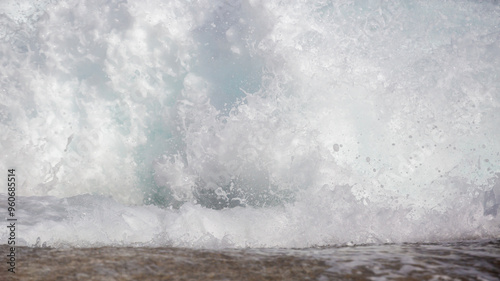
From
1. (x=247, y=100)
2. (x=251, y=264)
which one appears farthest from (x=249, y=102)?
(x=251, y=264)

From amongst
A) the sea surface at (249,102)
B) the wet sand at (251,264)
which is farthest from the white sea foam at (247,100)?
the wet sand at (251,264)

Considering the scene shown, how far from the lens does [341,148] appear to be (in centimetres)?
497

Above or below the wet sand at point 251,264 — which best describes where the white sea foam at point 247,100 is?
above

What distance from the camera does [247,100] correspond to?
5137 mm

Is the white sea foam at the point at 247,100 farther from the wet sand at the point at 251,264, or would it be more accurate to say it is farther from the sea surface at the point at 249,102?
the wet sand at the point at 251,264

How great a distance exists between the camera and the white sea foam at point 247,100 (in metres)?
4.80

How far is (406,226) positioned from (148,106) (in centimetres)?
351

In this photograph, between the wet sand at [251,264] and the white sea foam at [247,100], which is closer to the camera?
the wet sand at [251,264]

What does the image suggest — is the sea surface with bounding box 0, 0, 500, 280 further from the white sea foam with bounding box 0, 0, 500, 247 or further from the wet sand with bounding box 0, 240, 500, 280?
the wet sand with bounding box 0, 240, 500, 280

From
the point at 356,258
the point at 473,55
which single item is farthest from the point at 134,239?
the point at 473,55

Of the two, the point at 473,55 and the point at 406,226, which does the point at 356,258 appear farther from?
the point at 473,55

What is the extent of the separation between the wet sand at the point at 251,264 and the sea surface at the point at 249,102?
53.0 inches

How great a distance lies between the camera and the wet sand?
6.57 ft

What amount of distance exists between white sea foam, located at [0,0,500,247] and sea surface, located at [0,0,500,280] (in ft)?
0.06
